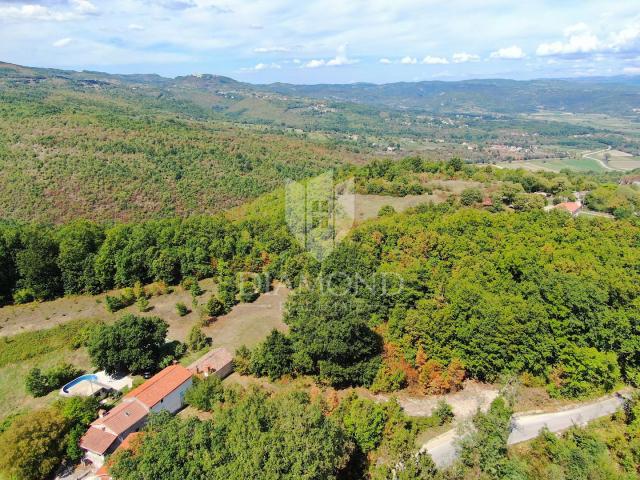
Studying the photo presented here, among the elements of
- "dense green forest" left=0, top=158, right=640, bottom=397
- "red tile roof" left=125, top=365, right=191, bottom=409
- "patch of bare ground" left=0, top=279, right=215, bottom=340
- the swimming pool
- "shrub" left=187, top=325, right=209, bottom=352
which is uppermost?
"dense green forest" left=0, top=158, right=640, bottom=397

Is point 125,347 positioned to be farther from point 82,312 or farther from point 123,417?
point 82,312

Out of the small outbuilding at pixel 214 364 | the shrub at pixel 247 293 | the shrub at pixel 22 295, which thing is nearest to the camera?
the small outbuilding at pixel 214 364

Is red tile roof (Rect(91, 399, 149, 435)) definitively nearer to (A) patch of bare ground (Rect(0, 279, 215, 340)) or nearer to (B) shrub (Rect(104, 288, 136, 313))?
(A) patch of bare ground (Rect(0, 279, 215, 340))

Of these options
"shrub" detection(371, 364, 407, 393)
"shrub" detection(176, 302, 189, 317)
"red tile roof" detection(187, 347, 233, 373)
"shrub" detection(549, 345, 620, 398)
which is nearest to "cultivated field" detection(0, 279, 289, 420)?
"shrub" detection(176, 302, 189, 317)

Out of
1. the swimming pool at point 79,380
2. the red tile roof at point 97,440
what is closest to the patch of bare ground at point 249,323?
the swimming pool at point 79,380

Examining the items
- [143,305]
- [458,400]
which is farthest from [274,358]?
[143,305]

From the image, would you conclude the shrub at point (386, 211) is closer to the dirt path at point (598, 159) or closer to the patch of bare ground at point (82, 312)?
the patch of bare ground at point (82, 312)

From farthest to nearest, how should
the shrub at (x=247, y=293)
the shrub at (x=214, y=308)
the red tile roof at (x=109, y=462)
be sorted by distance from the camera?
the shrub at (x=247, y=293) < the shrub at (x=214, y=308) < the red tile roof at (x=109, y=462)
